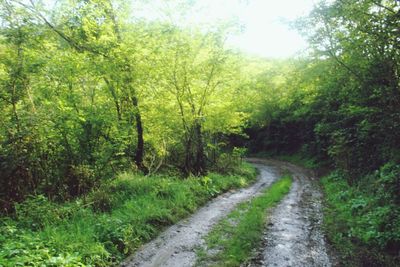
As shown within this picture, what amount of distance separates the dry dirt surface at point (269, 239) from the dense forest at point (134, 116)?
0.50 meters

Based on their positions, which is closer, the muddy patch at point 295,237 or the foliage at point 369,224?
the foliage at point 369,224

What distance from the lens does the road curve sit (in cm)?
669

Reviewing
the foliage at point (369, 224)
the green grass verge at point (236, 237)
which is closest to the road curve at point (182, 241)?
the green grass verge at point (236, 237)

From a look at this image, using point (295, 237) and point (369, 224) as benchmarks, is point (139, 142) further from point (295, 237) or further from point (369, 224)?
point (369, 224)

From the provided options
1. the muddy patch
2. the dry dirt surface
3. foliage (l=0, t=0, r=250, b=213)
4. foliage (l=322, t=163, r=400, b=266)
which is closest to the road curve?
the dry dirt surface

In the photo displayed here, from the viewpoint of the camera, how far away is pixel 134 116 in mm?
14375

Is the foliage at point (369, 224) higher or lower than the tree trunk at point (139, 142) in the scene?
lower

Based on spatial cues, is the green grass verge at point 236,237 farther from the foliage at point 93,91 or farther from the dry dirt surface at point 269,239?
the foliage at point 93,91

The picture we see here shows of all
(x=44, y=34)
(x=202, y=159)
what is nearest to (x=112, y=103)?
(x=44, y=34)

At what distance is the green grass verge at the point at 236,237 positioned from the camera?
675 centimetres

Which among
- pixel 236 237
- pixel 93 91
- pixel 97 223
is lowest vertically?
pixel 236 237

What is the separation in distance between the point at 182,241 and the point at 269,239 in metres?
2.44

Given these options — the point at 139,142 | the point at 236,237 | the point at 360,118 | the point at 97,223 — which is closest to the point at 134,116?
the point at 139,142

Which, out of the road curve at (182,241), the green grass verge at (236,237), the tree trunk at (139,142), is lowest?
the road curve at (182,241)
